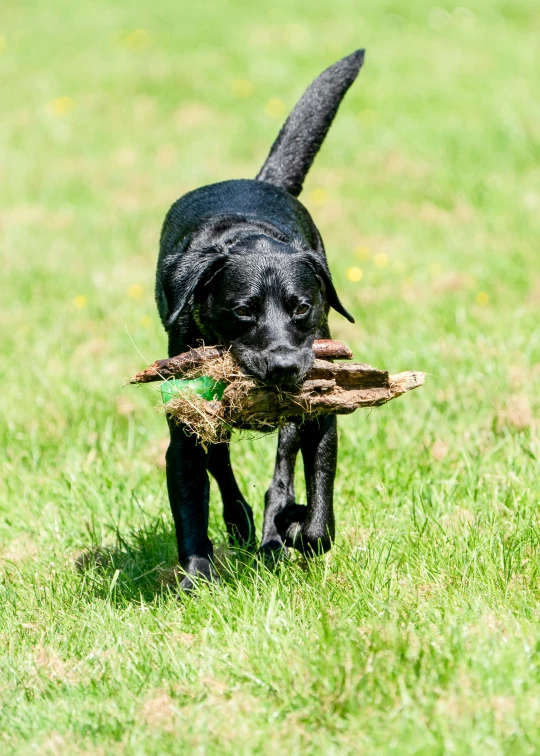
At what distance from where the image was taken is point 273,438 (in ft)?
15.3

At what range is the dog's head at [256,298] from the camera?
3.29 m

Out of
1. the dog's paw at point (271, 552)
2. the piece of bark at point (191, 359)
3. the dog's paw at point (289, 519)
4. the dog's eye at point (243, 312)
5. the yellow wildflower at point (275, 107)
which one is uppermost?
the yellow wildflower at point (275, 107)

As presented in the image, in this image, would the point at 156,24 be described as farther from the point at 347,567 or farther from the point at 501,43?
the point at 347,567

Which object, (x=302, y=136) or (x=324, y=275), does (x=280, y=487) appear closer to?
(x=324, y=275)

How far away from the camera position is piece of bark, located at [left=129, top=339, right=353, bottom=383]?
3.15 m

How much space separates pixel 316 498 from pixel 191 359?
730 millimetres

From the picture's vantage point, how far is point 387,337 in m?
5.66

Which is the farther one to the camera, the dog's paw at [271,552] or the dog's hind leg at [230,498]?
the dog's hind leg at [230,498]

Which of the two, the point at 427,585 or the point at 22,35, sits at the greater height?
the point at 22,35

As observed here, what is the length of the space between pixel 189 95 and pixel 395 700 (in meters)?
9.37

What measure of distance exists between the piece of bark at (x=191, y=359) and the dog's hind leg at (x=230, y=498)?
0.75 metres

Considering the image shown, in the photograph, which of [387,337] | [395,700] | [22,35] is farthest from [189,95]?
[395,700]

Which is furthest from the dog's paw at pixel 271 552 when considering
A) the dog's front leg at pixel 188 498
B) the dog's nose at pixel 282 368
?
the dog's nose at pixel 282 368

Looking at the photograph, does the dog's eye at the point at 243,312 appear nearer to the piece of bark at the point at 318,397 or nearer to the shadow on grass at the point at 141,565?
the piece of bark at the point at 318,397
